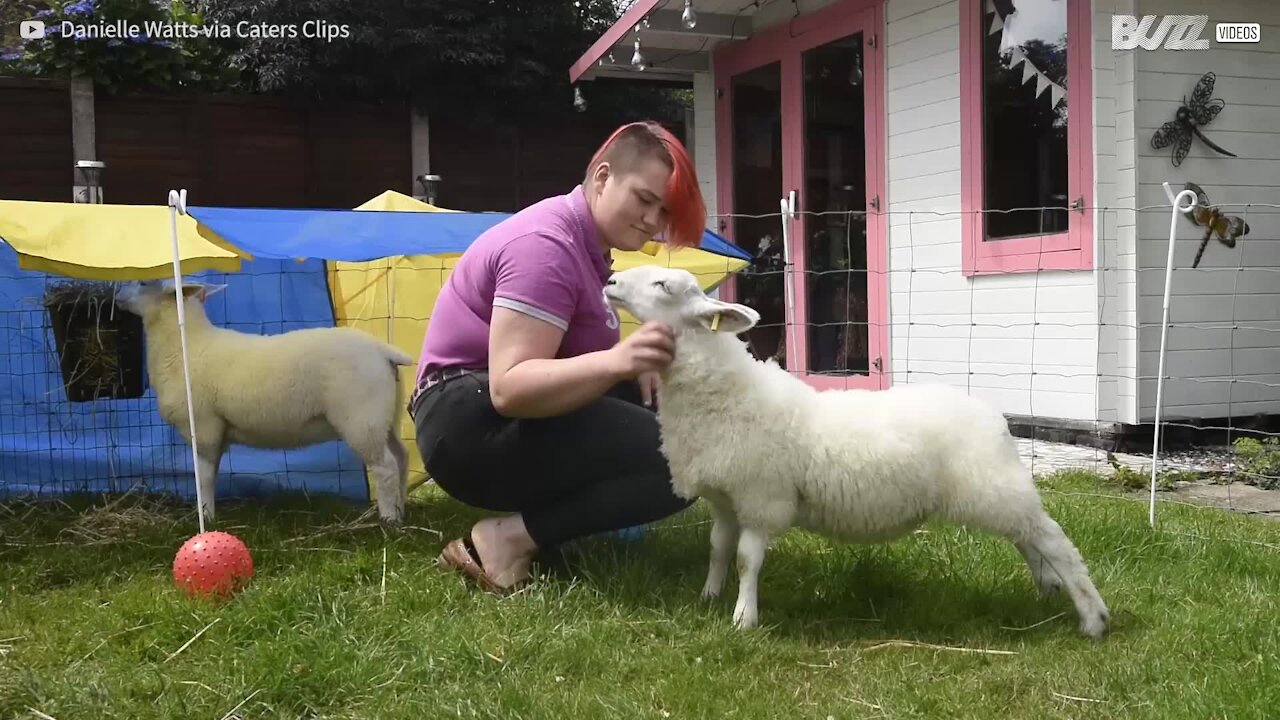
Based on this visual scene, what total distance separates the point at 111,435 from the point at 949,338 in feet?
15.6

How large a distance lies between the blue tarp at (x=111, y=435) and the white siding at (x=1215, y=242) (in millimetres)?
4170

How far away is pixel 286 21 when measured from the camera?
1110cm

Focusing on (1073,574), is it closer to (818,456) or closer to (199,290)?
(818,456)

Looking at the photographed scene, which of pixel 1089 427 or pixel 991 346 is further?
pixel 991 346

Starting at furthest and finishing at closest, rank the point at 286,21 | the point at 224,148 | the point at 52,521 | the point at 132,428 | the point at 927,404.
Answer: the point at 286,21
the point at 224,148
the point at 132,428
the point at 52,521
the point at 927,404

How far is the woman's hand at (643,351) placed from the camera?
2420 millimetres

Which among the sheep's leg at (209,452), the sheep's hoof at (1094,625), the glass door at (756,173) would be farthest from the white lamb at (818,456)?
the glass door at (756,173)

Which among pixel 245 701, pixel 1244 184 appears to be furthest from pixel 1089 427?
pixel 245 701

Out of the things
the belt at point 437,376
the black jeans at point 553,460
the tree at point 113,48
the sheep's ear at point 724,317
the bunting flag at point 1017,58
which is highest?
the tree at point 113,48

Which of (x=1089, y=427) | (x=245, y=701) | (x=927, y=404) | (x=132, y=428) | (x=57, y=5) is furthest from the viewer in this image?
(x=57, y=5)

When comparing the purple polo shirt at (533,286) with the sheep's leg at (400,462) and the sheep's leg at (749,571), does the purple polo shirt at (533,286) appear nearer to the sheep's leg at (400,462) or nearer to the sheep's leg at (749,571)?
the sheep's leg at (749,571)

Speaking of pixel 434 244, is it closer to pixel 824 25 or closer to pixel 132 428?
pixel 132 428

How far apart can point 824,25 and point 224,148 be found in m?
6.12

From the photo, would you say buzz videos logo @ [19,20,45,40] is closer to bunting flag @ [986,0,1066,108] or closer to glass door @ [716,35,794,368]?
glass door @ [716,35,794,368]
